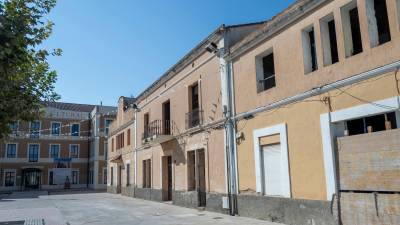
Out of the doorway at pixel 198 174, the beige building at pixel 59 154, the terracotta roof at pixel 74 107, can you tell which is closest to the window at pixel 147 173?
the doorway at pixel 198 174

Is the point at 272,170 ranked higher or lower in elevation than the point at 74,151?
lower

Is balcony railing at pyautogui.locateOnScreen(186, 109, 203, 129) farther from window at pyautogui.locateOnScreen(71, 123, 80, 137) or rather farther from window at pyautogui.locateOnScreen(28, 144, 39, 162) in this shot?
window at pyautogui.locateOnScreen(28, 144, 39, 162)

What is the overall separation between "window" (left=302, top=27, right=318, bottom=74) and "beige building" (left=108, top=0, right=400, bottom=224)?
1.1 inches

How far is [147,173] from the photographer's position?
2294cm

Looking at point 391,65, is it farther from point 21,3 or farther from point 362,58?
point 21,3

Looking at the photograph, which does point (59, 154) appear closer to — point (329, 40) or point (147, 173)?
point (147, 173)

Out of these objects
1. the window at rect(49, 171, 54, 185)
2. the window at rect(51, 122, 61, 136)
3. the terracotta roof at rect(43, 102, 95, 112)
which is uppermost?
the terracotta roof at rect(43, 102, 95, 112)

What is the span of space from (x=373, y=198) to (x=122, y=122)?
24.2 meters

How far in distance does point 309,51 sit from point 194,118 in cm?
732

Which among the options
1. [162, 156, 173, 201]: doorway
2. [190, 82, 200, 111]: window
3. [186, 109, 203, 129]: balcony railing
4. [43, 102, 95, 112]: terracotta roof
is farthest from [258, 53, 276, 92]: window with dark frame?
[43, 102, 95, 112]: terracotta roof

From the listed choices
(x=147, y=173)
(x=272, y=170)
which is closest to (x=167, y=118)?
(x=147, y=173)

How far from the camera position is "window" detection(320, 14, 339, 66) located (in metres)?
9.29

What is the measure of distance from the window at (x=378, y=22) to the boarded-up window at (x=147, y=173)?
54.0 ft

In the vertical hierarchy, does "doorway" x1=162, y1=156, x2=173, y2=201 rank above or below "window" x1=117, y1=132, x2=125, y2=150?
below
